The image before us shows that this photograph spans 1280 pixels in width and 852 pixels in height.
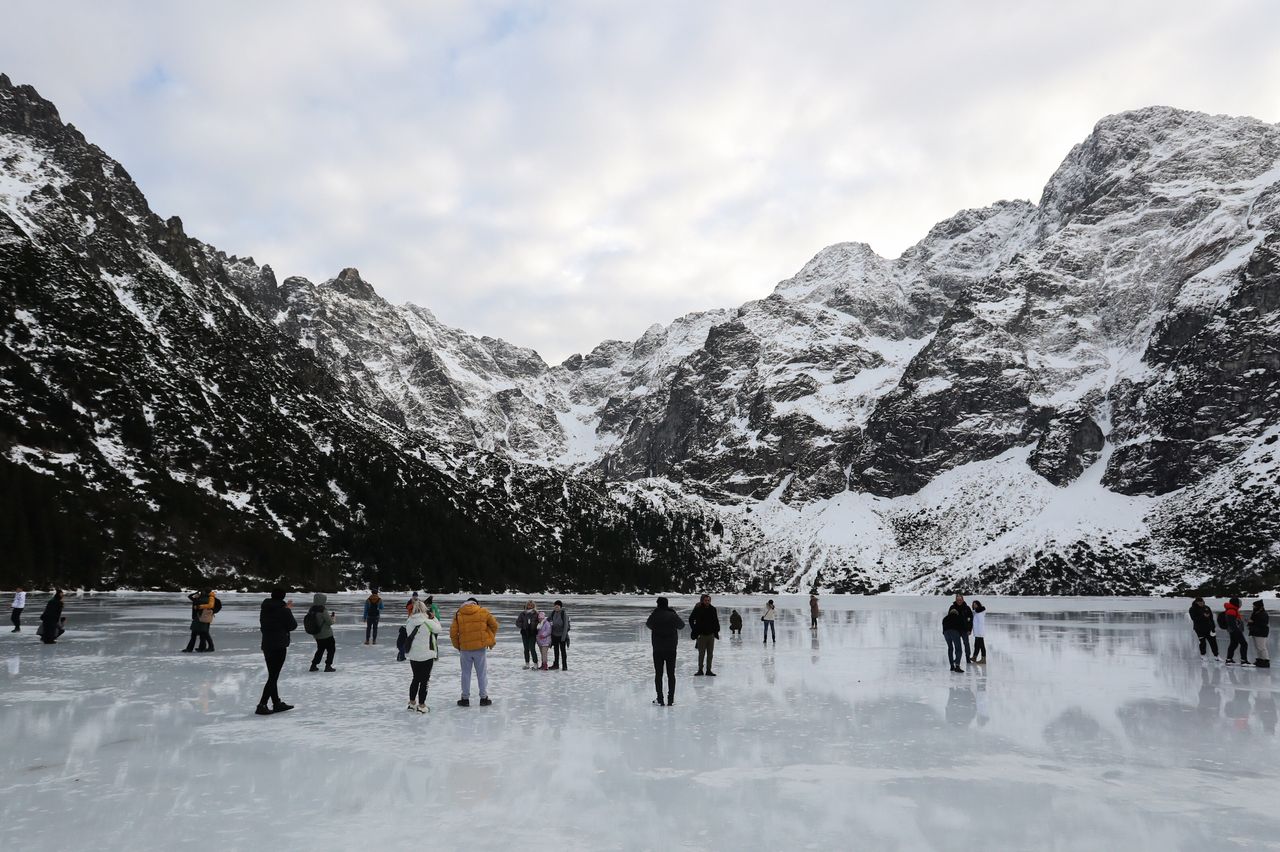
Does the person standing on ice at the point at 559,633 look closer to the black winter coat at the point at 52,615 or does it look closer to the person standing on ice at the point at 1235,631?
the black winter coat at the point at 52,615

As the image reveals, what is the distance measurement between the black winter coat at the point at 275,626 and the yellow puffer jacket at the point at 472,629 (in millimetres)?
3525

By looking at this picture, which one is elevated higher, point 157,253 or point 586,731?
point 157,253

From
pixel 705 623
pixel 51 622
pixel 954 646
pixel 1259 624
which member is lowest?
pixel 954 646

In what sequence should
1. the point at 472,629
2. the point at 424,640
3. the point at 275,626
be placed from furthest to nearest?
the point at 472,629 < the point at 424,640 < the point at 275,626

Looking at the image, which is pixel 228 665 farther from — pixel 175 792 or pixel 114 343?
pixel 114 343

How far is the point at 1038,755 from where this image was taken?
13758mm

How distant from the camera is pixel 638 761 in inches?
520

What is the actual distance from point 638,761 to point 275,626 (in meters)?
8.46

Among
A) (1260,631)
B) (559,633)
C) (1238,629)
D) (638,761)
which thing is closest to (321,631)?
(559,633)

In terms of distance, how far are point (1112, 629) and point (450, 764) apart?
170 ft

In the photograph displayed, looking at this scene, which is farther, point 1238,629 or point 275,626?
point 1238,629

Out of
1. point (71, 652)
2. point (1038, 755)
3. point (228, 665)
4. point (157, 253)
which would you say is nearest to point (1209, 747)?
point (1038, 755)

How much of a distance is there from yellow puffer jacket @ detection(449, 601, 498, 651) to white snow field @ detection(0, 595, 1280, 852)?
1.48 metres

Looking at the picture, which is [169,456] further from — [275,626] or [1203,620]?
[1203,620]
